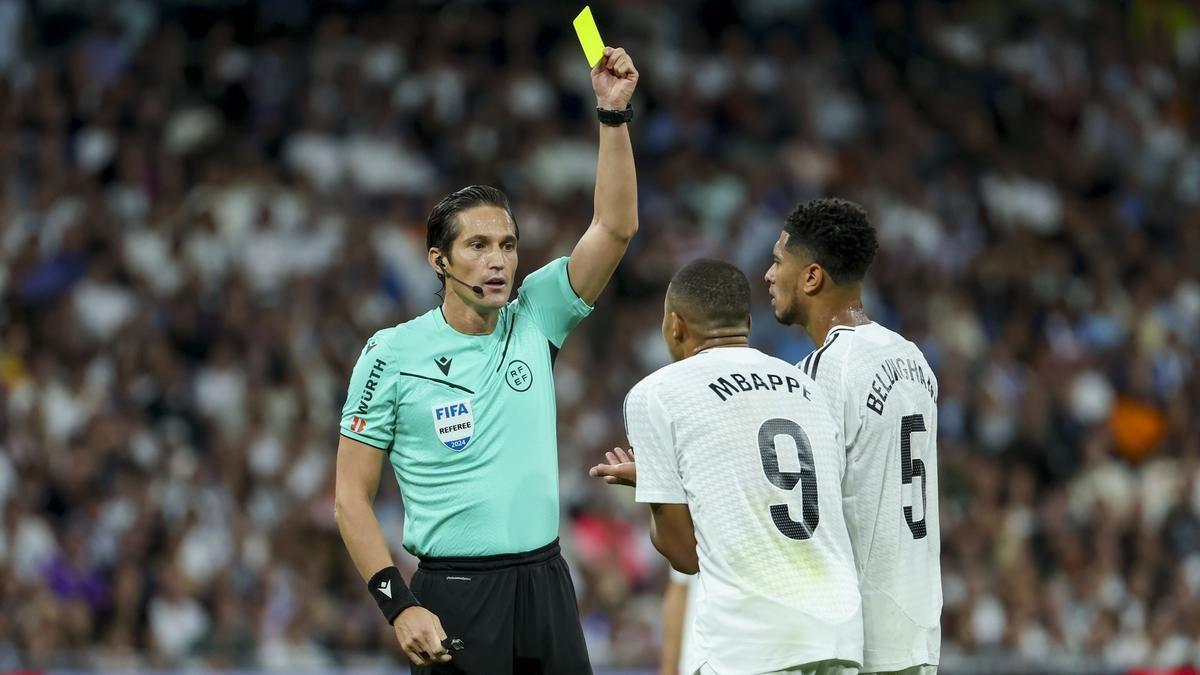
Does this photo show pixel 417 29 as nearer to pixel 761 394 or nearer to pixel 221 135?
pixel 221 135

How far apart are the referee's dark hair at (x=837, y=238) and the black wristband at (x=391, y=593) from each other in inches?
64.9

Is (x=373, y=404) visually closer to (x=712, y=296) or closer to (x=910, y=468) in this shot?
(x=712, y=296)

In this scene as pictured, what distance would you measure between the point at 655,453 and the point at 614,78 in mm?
1389

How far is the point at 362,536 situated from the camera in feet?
17.0

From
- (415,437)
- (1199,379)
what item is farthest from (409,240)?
(415,437)

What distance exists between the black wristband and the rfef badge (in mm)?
439

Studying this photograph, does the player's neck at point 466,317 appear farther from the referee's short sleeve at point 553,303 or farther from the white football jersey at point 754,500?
the white football jersey at point 754,500

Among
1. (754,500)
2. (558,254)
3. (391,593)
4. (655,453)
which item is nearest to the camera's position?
(754,500)

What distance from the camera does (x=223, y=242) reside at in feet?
44.2

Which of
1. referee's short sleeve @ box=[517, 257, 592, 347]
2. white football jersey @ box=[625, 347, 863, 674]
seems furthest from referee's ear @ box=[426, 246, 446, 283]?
A: white football jersey @ box=[625, 347, 863, 674]

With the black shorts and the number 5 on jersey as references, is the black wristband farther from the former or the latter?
the number 5 on jersey

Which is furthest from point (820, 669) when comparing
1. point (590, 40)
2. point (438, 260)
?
point (590, 40)

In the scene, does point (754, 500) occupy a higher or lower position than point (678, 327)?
lower

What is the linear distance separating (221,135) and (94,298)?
205 cm
